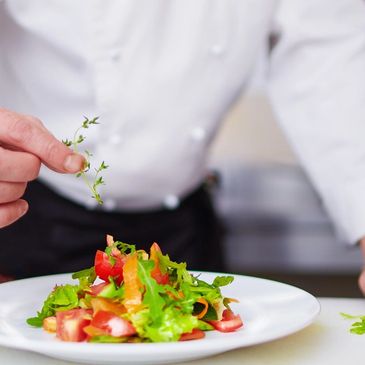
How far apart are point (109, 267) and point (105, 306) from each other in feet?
0.25

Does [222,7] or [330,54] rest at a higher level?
[222,7]

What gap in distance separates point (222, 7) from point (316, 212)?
989 millimetres

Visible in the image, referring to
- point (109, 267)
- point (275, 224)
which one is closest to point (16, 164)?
point (109, 267)

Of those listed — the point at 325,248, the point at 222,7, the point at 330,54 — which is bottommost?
the point at 325,248

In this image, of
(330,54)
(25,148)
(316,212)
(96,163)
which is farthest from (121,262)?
(316,212)

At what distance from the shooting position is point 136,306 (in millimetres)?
742

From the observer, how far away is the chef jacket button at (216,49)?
1.45m

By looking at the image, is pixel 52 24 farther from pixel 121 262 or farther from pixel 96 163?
pixel 121 262

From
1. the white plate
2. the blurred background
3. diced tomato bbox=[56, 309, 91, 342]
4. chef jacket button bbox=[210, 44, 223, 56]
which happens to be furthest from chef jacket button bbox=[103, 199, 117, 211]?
the blurred background

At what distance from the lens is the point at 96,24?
1.37 m

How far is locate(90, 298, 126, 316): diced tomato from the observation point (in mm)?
749

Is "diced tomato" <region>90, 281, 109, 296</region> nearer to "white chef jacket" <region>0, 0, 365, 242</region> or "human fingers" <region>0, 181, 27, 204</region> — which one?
"human fingers" <region>0, 181, 27, 204</region>

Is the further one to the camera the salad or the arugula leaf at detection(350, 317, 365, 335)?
the arugula leaf at detection(350, 317, 365, 335)

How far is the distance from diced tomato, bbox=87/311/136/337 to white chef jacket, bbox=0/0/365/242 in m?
0.68
